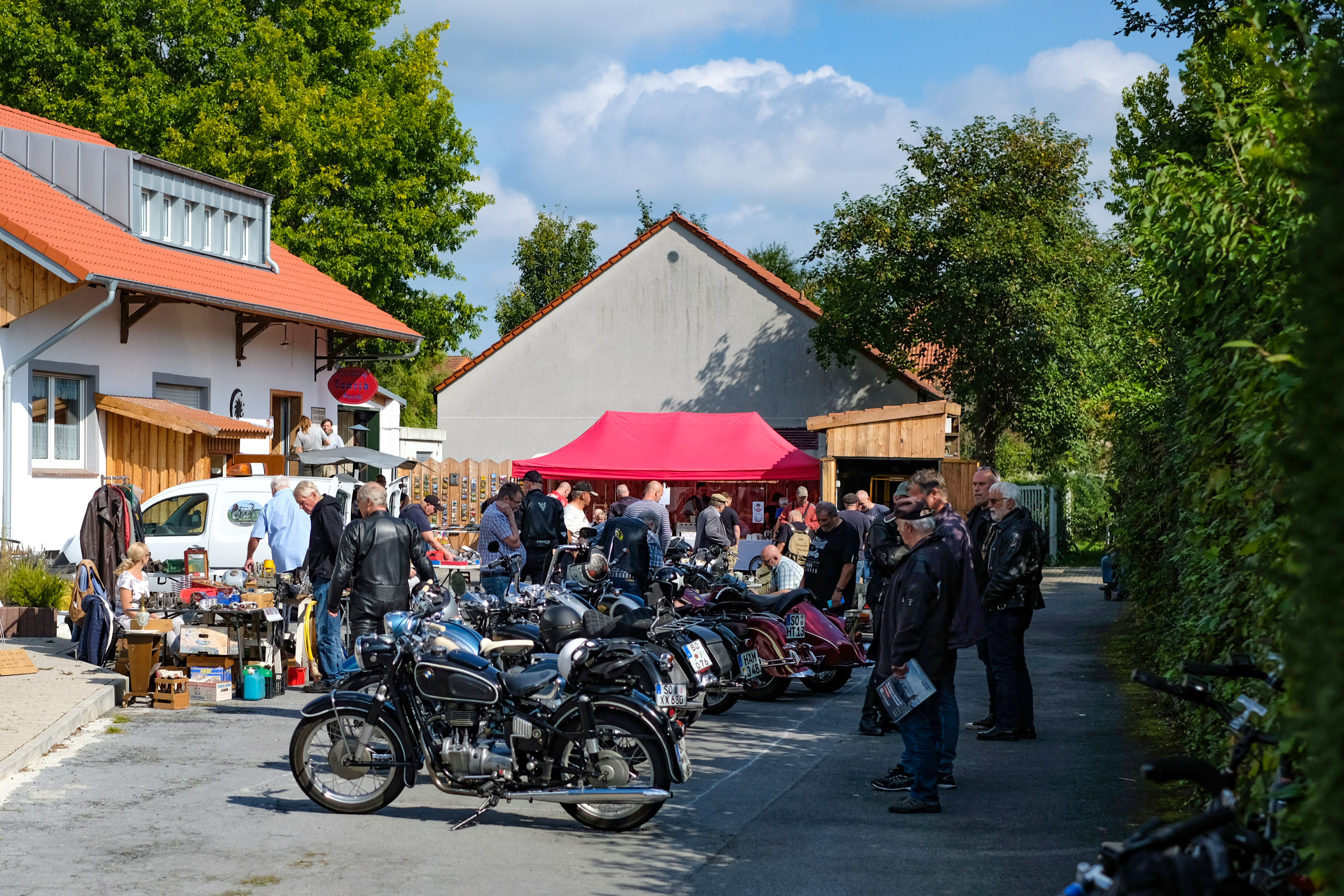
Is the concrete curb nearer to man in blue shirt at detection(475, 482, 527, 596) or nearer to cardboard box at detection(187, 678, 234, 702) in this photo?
cardboard box at detection(187, 678, 234, 702)

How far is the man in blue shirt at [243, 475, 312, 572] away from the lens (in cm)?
1343

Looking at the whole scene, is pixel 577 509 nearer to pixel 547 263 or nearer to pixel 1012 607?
pixel 1012 607

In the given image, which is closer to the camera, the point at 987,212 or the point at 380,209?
the point at 987,212

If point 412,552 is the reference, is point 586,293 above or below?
above

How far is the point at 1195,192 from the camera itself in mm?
6641

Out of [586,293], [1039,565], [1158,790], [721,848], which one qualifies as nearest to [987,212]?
[586,293]

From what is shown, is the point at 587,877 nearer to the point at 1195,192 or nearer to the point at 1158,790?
the point at 1158,790

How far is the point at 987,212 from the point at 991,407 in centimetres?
467

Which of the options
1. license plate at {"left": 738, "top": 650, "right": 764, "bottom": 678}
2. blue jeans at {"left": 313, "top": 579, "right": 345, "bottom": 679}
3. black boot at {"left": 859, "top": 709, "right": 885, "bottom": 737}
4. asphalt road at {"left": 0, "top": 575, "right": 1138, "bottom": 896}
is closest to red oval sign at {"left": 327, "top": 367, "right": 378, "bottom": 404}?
blue jeans at {"left": 313, "top": 579, "right": 345, "bottom": 679}

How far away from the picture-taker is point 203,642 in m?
11.6

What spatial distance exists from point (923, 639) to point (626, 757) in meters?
1.90

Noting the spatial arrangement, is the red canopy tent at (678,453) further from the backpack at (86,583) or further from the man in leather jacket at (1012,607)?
the man in leather jacket at (1012,607)

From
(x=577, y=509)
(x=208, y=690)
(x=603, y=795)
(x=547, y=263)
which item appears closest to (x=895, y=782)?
(x=603, y=795)

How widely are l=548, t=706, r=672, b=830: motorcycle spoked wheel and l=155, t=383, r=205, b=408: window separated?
50.2ft
